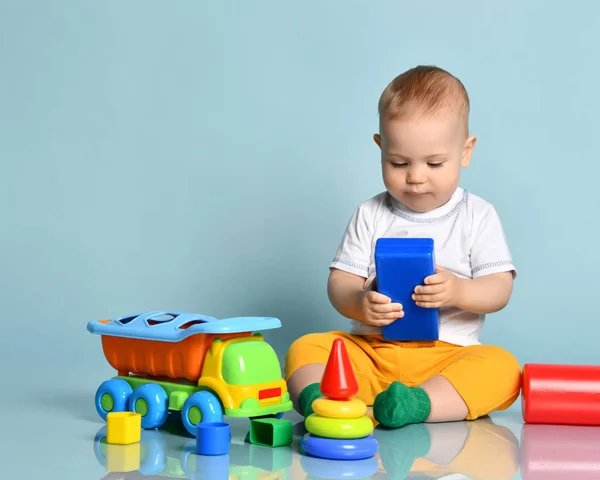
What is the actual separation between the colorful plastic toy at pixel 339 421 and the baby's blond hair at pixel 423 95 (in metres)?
0.76

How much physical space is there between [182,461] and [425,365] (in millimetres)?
768

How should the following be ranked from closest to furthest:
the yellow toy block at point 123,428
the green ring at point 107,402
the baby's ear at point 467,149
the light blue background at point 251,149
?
1. the yellow toy block at point 123,428
2. the green ring at point 107,402
3. the baby's ear at point 467,149
4. the light blue background at point 251,149

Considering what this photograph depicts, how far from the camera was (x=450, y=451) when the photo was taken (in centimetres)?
187

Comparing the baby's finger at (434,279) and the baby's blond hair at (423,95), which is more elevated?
the baby's blond hair at (423,95)

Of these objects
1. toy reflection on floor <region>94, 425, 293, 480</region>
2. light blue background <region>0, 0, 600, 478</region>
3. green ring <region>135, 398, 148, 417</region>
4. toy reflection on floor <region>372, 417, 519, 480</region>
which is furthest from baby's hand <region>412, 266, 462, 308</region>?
light blue background <region>0, 0, 600, 478</region>

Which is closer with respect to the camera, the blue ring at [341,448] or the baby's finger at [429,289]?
the blue ring at [341,448]

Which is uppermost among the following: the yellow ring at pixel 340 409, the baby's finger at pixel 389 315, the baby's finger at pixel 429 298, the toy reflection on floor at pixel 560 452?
the baby's finger at pixel 429 298

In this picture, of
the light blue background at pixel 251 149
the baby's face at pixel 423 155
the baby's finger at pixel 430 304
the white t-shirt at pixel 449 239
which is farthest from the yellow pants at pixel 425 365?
the light blue background at pixel 251 149

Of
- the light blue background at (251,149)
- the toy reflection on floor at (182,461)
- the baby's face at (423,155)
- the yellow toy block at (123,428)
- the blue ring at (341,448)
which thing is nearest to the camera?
the toy reflection on floor at (182,461)

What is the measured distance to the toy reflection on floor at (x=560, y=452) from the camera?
67.4 inches

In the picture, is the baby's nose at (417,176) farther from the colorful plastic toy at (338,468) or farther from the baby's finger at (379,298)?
the colorful plastic toy at (338,468)

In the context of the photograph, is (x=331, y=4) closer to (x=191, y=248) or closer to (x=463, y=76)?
(x=463, y=76)

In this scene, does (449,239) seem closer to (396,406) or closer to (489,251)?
(489,251)

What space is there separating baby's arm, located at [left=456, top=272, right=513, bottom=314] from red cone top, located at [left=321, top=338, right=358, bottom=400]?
0.57m
